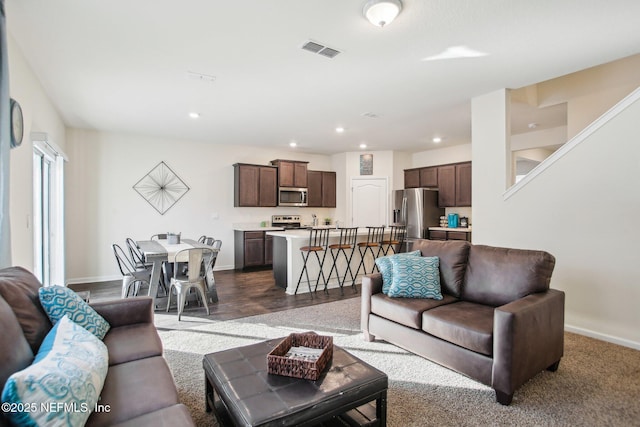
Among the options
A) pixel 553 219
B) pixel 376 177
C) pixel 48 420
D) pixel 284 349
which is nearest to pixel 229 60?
pixel 284 349

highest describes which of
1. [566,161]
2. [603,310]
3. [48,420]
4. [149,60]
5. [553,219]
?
[149,60]

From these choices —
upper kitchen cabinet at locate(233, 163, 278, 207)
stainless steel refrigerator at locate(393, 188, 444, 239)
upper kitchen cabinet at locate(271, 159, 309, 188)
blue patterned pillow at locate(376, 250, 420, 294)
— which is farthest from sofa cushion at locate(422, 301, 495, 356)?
upper kitchen cabinet at locate(271, 159, 309, 188)

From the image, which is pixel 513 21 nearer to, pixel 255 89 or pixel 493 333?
pixel 493 333

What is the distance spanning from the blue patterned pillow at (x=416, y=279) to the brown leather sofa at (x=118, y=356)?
1.97 metres

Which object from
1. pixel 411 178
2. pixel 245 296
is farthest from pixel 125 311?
pixel 411 178

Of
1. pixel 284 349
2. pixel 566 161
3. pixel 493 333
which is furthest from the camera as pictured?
pixel 566 161

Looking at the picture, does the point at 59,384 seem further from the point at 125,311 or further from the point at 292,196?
the point at 292,196

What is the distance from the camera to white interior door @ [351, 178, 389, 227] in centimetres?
784

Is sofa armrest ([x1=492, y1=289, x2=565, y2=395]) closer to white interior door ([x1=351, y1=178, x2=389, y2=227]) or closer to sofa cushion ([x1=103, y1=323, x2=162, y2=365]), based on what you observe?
sofa cushion ([x1=103, y1=323, x2=162, y2=365])

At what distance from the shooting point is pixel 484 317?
2.45m

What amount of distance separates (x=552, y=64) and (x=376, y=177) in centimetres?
475

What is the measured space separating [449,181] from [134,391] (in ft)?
22.5

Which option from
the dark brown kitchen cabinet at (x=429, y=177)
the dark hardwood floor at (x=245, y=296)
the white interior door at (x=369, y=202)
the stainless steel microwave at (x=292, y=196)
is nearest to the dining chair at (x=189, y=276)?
the dark hardwood floor at (x=245, y=296)

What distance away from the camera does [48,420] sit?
3.32ft
